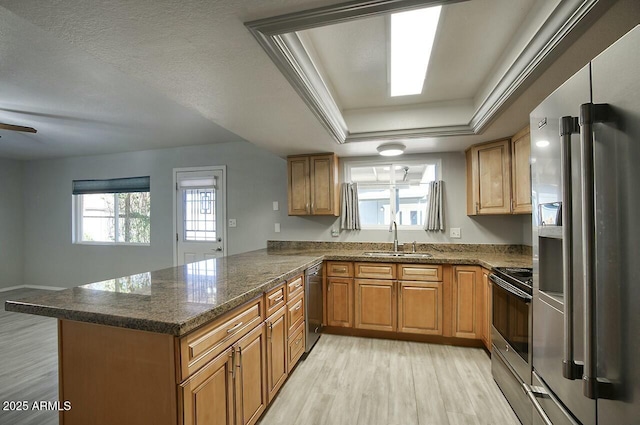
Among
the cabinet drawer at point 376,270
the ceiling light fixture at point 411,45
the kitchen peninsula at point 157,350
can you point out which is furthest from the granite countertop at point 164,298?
the ceiling light fixture at point 411,45

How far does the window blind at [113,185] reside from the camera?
4.59m

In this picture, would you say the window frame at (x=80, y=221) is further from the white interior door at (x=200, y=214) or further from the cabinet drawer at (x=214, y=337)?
the cabinet drawer at (x=214, y=337)

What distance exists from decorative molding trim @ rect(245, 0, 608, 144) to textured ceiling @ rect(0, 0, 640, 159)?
0.05 meters

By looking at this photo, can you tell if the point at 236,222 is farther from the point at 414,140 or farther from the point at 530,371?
the point at 530,371

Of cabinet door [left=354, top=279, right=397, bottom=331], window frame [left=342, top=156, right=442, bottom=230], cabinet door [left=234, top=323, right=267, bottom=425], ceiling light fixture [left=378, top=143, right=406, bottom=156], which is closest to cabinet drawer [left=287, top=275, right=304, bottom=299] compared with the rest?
cabinet door [left=234, top=323, right=267, bottom=425]

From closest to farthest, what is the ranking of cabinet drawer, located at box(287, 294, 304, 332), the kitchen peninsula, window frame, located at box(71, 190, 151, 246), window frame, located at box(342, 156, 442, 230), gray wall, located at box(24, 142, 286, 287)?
the kitchen peninsula < cabinet drawer, located at box(287, 294, 304, 332) < window frame, located at box(342, 156, 442, 230) < gray wall, located at box(24, 142, 286, 287) < window frame, located at box(71, 190, 151, 246)

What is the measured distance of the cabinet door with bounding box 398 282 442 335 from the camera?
9.37 feet

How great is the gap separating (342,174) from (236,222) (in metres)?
1.73

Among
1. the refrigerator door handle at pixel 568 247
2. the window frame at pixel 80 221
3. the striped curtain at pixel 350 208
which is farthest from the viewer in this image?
the window frame at pixel 80 221

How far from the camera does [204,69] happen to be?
62.4 inches

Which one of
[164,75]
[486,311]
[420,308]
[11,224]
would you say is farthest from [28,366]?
[11,224]

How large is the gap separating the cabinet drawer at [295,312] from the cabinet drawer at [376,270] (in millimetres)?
825

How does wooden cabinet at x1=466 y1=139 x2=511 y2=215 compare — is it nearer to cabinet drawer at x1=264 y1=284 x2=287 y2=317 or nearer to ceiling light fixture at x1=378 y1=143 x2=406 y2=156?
ceiling light fixture at x1=378 y1=143 x2=406 y2=156

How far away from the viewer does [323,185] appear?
349 centimetres
